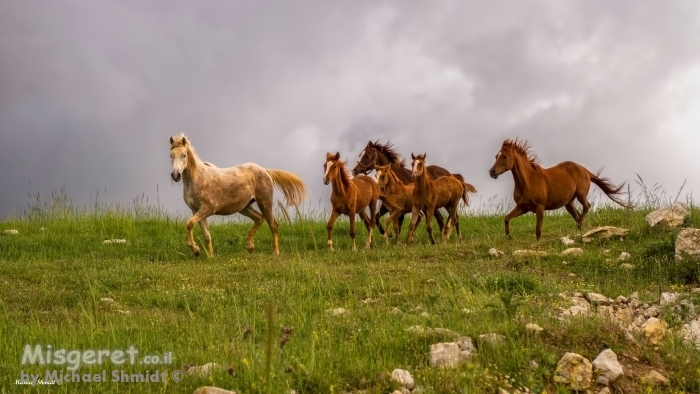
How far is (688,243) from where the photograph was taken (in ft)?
37.5

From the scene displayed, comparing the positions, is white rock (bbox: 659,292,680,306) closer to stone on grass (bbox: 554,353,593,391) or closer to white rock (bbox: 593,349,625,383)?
white rock (bbox: 593,349,625,383)

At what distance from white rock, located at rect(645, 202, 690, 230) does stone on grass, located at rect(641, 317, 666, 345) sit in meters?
7.01

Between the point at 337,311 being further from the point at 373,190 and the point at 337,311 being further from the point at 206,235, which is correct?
the point at 373,190

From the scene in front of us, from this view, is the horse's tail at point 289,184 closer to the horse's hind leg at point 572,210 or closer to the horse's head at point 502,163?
the horse's head at point 502,163

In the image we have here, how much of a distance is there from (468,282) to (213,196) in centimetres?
687

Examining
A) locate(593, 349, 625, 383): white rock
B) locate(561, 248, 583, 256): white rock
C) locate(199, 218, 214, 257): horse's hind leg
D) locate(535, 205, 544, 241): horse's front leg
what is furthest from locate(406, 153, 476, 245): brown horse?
locate(593, 349, 625, 383): white rock

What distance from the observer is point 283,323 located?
25.2 ft

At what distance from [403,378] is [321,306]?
2855 millimetres

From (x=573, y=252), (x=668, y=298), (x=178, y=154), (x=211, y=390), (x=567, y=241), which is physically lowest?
(x=211, y=390)

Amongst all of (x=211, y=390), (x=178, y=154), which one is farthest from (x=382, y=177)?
(x=211, y=390)

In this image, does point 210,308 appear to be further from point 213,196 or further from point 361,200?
point 361,200

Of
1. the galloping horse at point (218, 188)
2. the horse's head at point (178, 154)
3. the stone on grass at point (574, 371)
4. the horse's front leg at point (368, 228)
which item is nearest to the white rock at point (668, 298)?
the stone on grass at point (574, 371)

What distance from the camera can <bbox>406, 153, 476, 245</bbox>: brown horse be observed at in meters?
16.2

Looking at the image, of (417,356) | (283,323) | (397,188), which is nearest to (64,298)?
(283,323)
